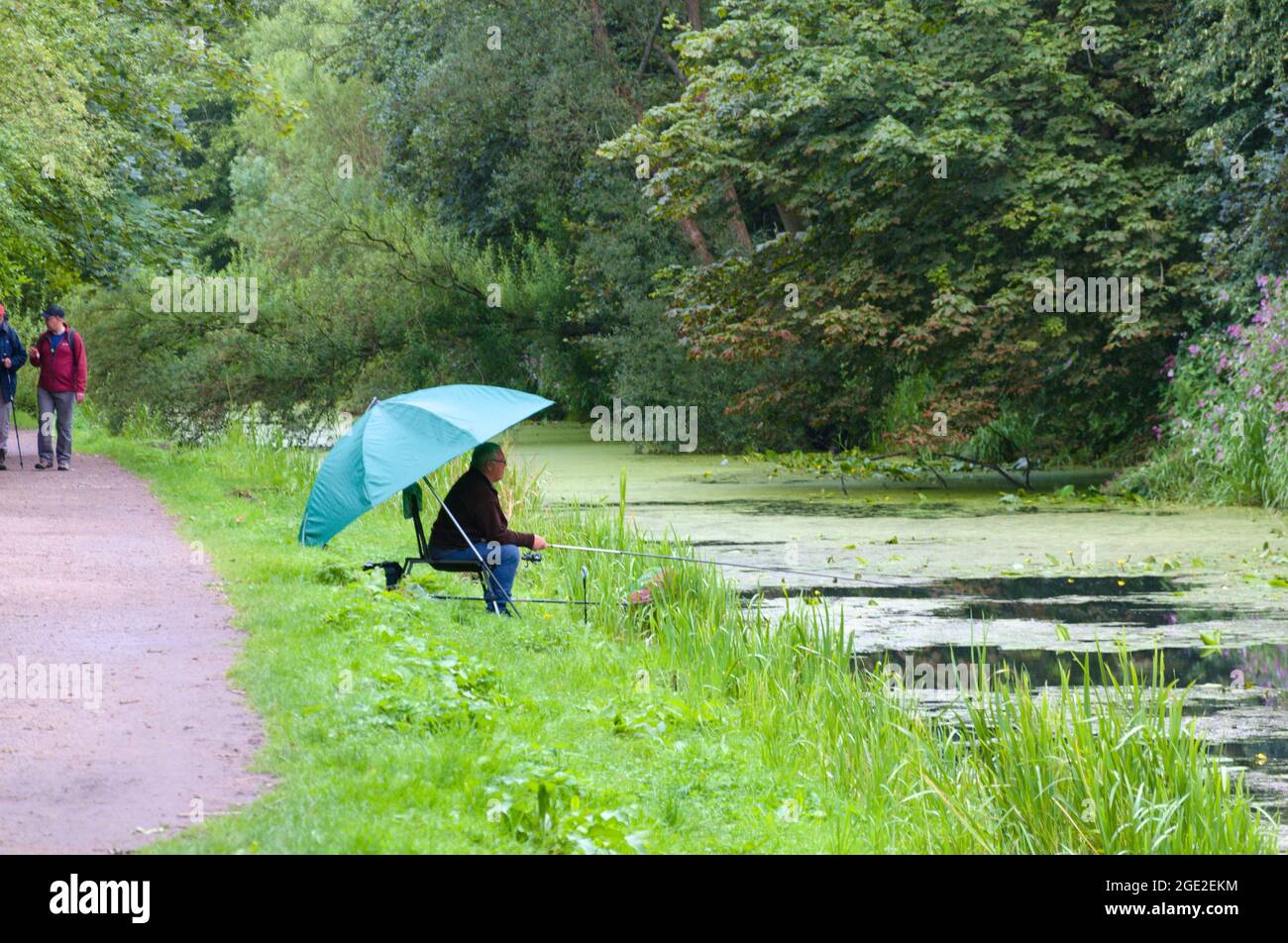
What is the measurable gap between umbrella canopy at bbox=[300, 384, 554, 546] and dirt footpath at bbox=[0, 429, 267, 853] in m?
1.03

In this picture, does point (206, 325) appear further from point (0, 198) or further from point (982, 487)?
point (982, 487)

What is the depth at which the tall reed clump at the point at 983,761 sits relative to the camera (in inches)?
263

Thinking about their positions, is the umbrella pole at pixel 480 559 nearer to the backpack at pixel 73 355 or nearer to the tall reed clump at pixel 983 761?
the tall reed clump at pixel 983 761

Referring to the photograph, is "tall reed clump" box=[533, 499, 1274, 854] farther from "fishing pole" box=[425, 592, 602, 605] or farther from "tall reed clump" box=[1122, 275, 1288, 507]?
"tall reed clump" box=[1122, 275, 1288, 507]

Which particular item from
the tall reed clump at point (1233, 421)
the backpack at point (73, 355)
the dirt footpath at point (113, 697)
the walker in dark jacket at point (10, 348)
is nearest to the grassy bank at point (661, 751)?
the dirt footpath at point (113, 697)

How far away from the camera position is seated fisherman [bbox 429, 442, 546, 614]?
473 inches

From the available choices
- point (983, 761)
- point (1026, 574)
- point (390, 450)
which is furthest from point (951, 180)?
point (983, 761)

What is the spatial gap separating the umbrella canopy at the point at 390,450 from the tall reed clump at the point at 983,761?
7.61 feet

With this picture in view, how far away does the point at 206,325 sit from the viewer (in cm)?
2978

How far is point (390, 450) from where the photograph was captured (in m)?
11.5

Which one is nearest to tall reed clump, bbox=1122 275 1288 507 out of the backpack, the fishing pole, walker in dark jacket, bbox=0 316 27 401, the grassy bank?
the fishing pole

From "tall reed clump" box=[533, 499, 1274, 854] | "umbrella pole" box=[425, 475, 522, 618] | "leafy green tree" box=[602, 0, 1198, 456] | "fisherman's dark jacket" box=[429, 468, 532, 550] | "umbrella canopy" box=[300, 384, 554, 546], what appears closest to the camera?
Result: "tall reed clump" box=[533, 499, 1274, 854]

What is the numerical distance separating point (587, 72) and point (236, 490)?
15979mm
